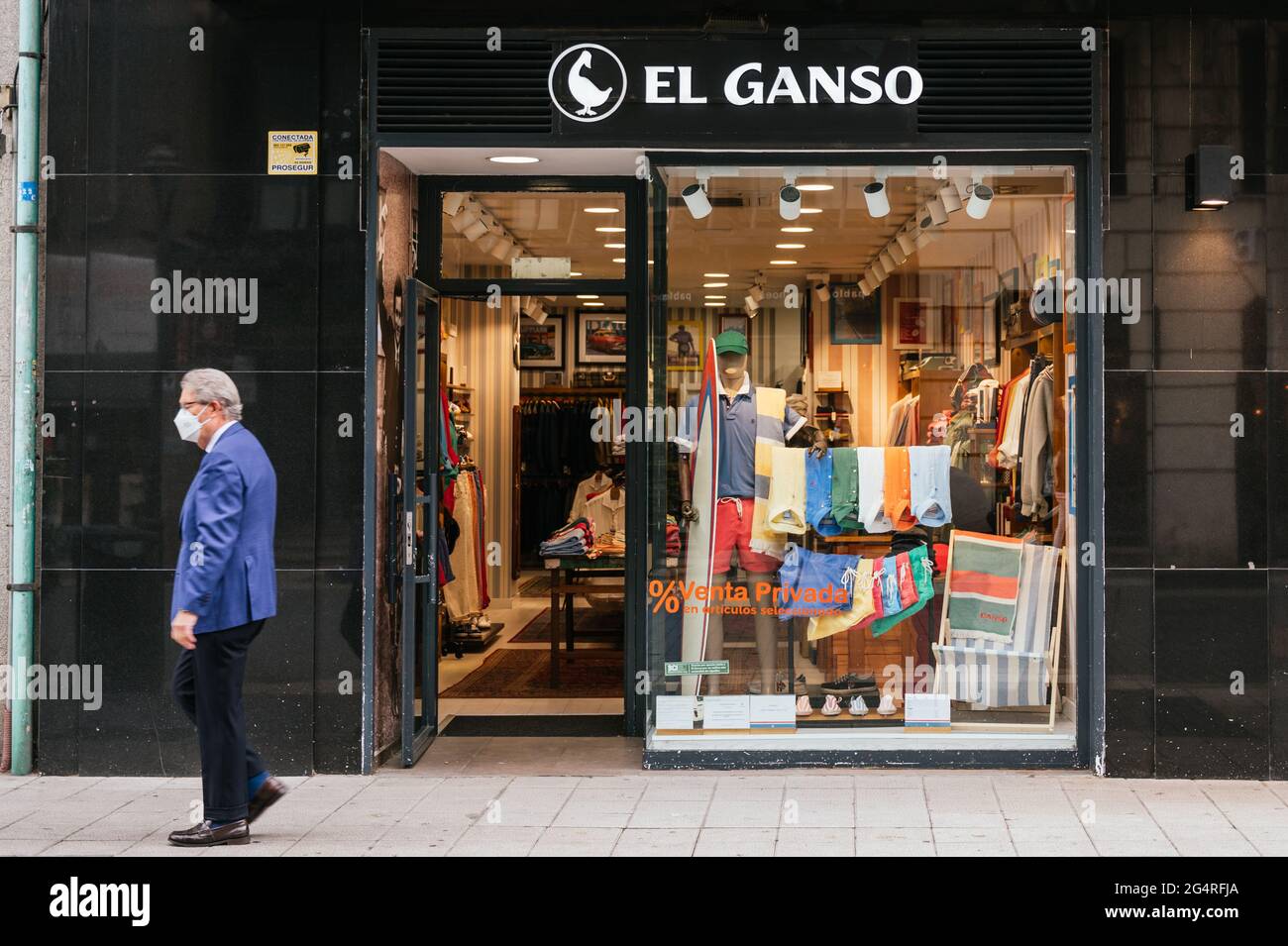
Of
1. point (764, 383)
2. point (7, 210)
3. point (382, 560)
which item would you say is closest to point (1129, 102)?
point (764, 383)

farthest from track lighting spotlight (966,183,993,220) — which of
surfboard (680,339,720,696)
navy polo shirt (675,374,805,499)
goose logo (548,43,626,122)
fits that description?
goose logo (548,43,626,122)

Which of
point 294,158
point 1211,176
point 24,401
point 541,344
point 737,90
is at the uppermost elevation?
point 737,90

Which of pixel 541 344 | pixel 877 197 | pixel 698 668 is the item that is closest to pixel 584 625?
pixel 541 344

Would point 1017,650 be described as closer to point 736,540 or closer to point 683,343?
point 736,540

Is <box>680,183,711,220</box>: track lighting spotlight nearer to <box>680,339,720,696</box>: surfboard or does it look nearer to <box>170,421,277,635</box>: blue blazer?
<box>680,339,720,696</box>: surfboard

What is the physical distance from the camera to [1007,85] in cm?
702

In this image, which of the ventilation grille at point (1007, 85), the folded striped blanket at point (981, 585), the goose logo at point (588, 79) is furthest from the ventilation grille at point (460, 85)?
the folded striped blanket at point (981, 585)

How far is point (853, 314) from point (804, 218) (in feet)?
1.90

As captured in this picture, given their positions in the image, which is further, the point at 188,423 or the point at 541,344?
the point at 541,344

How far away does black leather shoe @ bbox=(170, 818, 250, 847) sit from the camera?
5582 mm

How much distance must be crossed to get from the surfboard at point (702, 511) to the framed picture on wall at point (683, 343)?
0.08m

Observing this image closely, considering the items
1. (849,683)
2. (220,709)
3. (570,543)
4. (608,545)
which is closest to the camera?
(220,709)

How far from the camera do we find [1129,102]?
6961mm

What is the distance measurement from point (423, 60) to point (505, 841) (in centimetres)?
385
